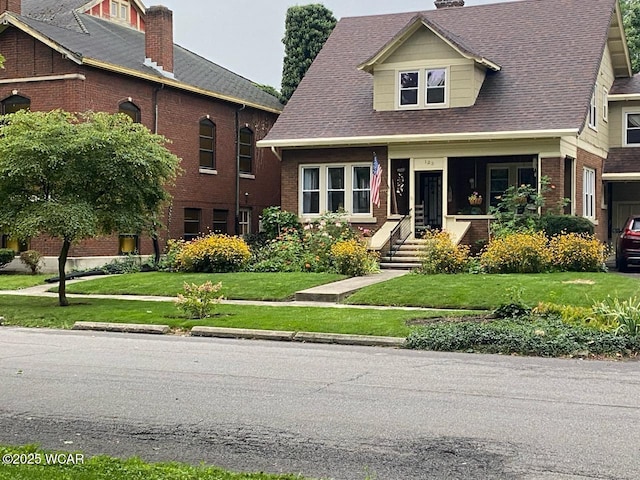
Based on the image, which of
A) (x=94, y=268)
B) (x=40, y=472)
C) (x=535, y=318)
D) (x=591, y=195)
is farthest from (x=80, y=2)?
(x=40, y=472)

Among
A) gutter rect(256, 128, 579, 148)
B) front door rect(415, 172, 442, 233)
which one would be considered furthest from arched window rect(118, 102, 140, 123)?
front door rect(415, 172, 442, 233)

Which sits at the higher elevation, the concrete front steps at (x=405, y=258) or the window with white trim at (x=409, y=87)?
the window with white trim at (x=409, y=87)

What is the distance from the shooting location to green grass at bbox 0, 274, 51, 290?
24.0m

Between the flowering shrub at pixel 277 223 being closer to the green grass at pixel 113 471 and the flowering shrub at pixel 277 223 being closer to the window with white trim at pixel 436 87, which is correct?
the window with white trim at pixel 436 87

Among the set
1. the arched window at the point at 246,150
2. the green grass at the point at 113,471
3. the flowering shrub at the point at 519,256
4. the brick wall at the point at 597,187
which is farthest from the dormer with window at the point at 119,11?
the green grass at the point at 113,471

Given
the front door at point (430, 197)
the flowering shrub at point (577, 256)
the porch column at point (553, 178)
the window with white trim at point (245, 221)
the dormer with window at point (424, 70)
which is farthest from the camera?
the window with white trim at point (245, 221)

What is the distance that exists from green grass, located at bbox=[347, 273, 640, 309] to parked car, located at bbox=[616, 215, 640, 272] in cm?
362

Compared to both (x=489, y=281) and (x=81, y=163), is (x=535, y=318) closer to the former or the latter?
(x=489, y=281)

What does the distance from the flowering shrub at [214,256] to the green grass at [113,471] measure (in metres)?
18.3

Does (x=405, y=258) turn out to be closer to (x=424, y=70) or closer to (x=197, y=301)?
(x=424, y=70)

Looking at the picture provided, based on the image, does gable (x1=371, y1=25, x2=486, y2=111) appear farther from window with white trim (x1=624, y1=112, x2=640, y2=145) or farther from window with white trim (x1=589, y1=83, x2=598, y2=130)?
window with white trim (x1=624, y1=112, x2=640, y2=145)

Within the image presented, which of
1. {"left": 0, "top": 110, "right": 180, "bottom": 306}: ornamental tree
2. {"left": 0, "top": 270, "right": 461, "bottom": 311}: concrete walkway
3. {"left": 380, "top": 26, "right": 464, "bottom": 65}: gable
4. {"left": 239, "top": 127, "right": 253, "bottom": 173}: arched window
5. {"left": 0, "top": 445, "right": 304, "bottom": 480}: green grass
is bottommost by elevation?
{"left": 0, "top": 445, "right": 304, "bottom": 480}: green grass

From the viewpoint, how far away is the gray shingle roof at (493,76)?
26000mm

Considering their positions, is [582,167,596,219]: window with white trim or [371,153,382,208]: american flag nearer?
[371,153,382,208]: american flag
